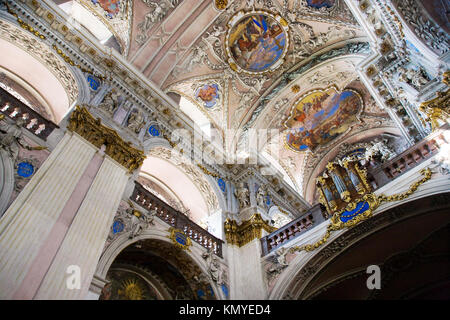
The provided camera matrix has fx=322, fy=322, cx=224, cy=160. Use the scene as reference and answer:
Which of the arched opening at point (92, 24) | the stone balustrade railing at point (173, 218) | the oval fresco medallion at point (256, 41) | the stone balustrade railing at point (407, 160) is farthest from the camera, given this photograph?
the oval fresco medallion at point (256, 41)

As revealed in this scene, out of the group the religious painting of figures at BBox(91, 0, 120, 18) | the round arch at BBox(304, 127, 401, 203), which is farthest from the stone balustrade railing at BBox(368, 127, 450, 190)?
the religious painting of figures at BBox(91, 0, 120, 18)

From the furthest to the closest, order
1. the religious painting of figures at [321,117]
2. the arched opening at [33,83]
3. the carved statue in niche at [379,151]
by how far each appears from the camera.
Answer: the religious painting of figures at [321,117]
the carved statue in niche at [379,151]
the arched opening at [33,83]

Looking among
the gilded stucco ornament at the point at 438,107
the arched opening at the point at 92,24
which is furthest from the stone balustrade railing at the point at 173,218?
the gilded stucco ornament at the point at 438,107

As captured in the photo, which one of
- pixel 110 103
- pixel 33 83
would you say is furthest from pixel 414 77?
pixel 33 83

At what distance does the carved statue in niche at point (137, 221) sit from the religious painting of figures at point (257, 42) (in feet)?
25.7

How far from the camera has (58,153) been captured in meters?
6.99

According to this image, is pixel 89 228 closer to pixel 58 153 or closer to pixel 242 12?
pixel 58 153

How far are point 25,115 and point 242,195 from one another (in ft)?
22.9

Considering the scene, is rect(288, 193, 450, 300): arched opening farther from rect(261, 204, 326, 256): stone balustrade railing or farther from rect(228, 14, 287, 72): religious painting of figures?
rect(228, 14, 287, 72): religious painting of figures

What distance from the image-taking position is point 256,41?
12.7m

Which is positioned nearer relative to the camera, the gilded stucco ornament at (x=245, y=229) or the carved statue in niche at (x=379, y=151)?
the gilded stucco ornament at (x=245, y=229)

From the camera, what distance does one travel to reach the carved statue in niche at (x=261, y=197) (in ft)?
37.1

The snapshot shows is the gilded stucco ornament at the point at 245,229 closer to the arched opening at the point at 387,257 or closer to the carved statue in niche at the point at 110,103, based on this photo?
the arched opening at the point at 387,257

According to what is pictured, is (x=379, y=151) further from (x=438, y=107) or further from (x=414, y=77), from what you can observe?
(x=438, y=107)
